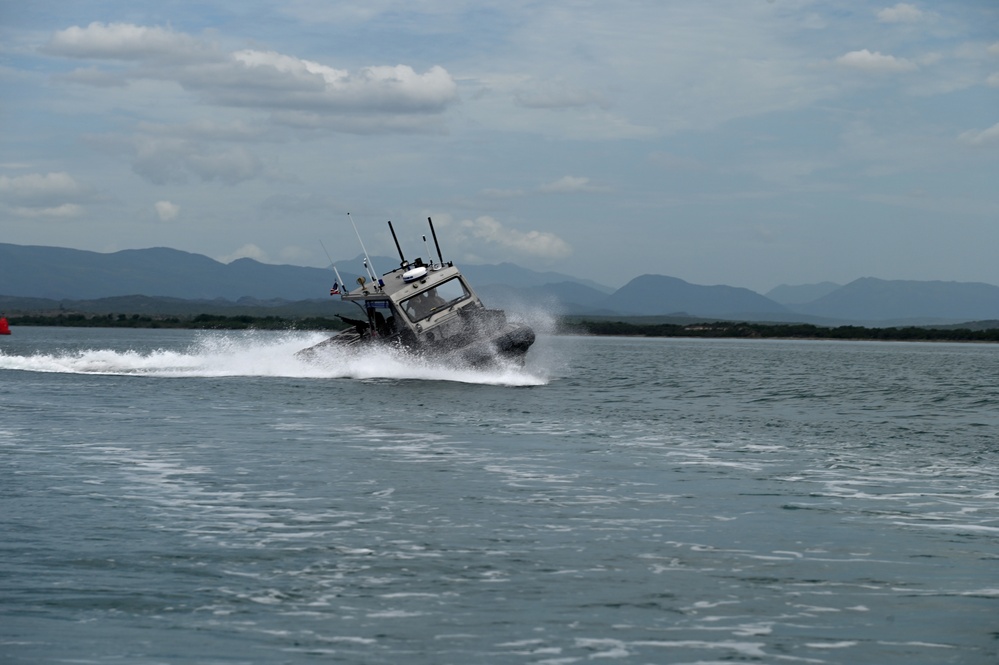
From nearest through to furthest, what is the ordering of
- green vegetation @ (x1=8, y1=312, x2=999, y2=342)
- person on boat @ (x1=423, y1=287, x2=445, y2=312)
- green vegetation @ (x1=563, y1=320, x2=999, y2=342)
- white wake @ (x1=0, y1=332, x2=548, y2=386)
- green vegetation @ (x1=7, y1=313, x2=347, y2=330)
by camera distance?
person on boat @ (x1=423, y1=287, x2=445, y2=312) < white wake @ (x1=0, y1=332, x2=548, y2=386) < green vegetation @ (x1=563, y1=320, x2=999, y2=342) < green vegetation @ (x1=8, y1=312, x2=999, y2=342) < green vegetation @ (x1=7, y1=313, x2=347, y2=330)

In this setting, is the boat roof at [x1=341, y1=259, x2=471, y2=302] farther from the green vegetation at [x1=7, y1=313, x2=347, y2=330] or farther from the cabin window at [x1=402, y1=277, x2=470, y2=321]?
the green vegetation at [x1=7, y1=313, x2=347, y2=330]

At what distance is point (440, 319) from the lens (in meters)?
38.0

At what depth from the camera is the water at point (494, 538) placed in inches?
Answer: 380

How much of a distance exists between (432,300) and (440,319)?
728 mm

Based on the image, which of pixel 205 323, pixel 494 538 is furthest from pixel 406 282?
pixel 205 323

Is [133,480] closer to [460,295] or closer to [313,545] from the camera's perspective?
[313,545]

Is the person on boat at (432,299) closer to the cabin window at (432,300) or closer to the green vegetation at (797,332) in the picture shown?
the cabin window at (432,300)

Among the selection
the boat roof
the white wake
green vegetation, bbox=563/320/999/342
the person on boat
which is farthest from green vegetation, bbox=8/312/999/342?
the person on boat

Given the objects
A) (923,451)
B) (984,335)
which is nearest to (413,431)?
(923,451)

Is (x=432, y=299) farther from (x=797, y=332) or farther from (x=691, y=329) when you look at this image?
(x=691, y=329)

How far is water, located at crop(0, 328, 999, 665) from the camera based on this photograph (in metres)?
9.66

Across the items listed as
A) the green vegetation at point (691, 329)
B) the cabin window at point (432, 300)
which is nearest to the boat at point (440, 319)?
the cabin window at point (432, 300)

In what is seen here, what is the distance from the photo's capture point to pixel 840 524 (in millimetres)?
14500

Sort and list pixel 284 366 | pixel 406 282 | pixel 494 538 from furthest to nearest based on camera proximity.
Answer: pixel 284 366 < pixel 406 282 < pixel 494 538
